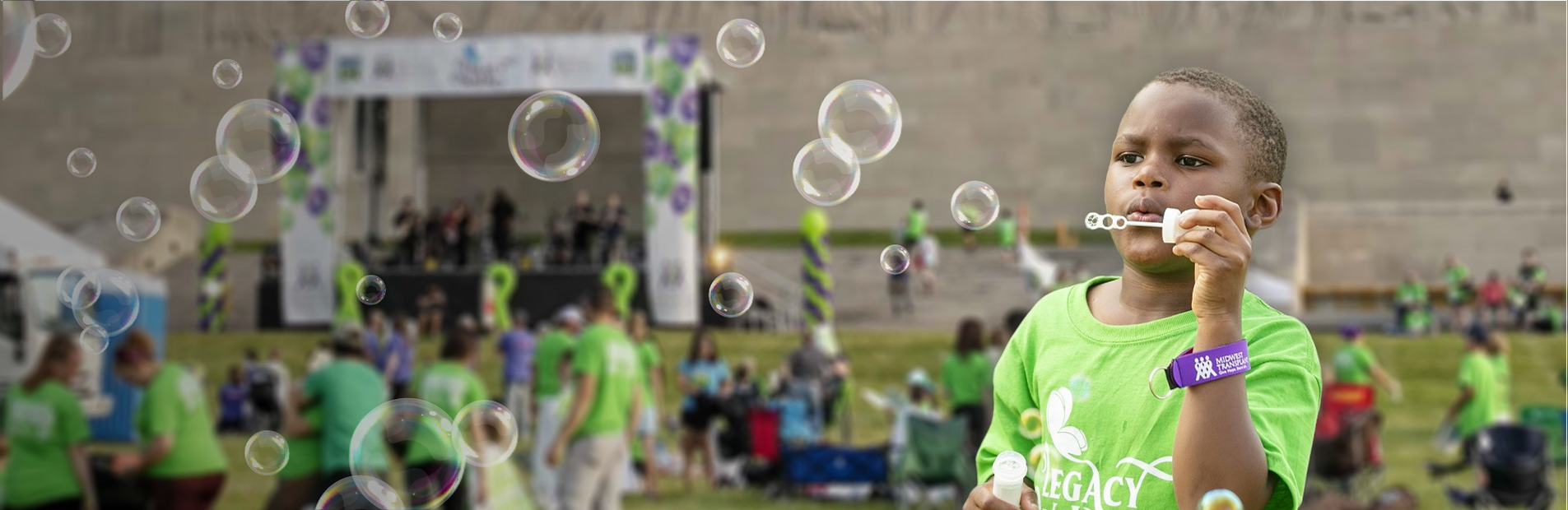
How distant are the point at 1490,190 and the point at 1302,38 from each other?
4.46 m

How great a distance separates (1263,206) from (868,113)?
139 inches

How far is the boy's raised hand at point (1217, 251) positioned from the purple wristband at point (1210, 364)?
42mm

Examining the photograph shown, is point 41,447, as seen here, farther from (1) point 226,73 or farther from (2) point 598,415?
(2) point 598,415

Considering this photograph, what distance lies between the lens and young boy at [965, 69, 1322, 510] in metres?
1.58

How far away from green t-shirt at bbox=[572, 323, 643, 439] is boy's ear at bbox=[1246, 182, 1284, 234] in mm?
5590

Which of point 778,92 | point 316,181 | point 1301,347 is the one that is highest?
point 778,92

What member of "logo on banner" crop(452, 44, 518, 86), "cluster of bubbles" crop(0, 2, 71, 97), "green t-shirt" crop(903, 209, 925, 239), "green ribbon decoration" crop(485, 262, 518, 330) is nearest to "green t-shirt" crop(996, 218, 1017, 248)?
"green t-shirt" crop(903, 209, 925, 239)

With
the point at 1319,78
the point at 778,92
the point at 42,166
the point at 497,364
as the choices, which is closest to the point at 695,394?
the point at 497,364

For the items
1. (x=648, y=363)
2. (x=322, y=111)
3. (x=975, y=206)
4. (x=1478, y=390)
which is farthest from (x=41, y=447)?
(x=322, y=111)

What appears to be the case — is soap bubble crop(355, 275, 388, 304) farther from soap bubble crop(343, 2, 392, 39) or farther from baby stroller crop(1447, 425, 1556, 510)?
baby stroller crop(1447, 425, 1556, 510)

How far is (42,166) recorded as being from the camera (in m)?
28.4

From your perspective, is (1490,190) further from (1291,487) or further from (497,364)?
(1291,487)

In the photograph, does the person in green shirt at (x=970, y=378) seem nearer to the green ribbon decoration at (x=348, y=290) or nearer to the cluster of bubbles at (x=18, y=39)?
the cluster of bubbles at (x=18, y=39)

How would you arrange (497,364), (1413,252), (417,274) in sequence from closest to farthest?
(497,364) < (417,274) < (1413,252)
